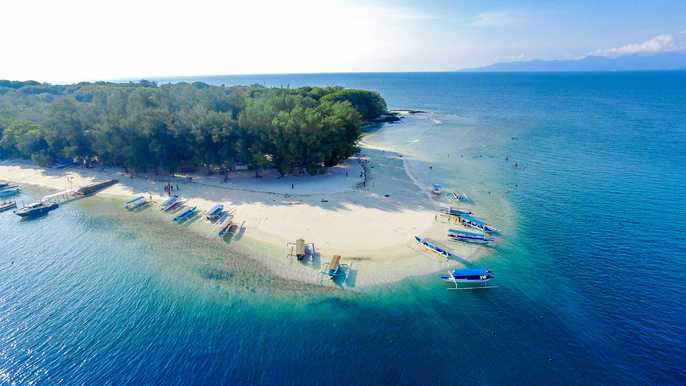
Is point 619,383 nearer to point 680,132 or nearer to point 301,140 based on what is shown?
point 301,140

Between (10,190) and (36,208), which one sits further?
(10,190)

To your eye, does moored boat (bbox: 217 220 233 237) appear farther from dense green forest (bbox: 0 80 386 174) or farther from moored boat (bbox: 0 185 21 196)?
moored boat (bbox: 0 185 21 196)

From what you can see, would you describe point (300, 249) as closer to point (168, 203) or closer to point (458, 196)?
point (168, 203)

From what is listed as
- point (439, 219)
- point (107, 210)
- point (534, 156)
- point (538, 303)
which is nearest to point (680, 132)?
point (534, 156)

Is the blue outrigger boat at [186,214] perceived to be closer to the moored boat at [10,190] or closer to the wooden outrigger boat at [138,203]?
the wooden outrigger boat at [138,203]

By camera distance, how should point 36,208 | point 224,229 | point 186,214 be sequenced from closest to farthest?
point 224,229, point 186,214, point 36,208

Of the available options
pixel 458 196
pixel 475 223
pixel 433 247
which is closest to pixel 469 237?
pixel 475 223

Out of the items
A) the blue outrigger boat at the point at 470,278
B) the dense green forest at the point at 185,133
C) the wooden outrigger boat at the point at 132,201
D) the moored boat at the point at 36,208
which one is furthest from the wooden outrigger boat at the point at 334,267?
the moored boat at the point at 36,208

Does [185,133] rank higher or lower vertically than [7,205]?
higher
